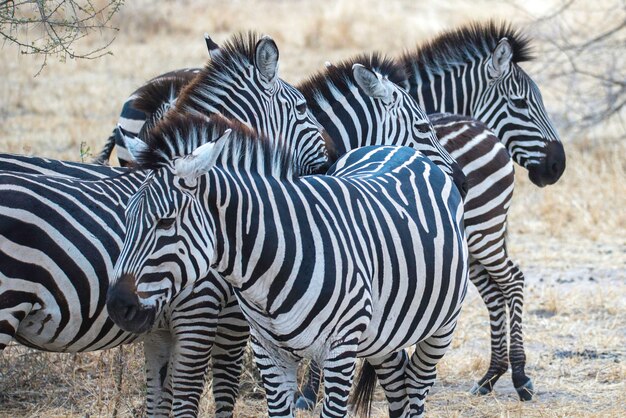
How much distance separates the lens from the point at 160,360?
15.2 ft

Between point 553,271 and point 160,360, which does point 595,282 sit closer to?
point 553,271

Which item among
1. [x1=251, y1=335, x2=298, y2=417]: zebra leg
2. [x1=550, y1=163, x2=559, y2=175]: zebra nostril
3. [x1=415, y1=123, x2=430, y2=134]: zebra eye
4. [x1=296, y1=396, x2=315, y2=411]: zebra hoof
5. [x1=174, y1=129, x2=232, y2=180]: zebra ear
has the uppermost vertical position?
[x1=550, y1=163, x2=559, y2=175]: zebra nostril

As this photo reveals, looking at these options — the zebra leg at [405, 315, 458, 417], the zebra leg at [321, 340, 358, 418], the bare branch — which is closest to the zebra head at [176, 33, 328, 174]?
the bare branch

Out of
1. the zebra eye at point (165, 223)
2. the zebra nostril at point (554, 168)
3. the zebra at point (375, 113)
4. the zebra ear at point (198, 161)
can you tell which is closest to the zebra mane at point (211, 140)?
the zebra ear at point (198, 161)

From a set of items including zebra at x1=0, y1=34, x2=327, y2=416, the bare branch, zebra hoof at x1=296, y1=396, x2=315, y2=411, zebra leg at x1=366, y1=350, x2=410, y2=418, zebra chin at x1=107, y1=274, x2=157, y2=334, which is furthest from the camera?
zebra hoof at x1=296, y1=396, x2=315, y2=411

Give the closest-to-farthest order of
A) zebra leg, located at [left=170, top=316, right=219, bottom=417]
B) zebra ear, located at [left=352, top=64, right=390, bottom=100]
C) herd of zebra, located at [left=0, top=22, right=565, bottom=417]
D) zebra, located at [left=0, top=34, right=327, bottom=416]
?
1. herd of zebra, located at [left=0, top=22, right=565, bottom=417]
2. zebra, located at [left=0, top=34, right=327, bottom=416]
3. zebra leg, located at [left=170, top=316, right=219, bottom=417]
4. zebra ear, located at [left=352, top=64, right=390, bottom=100]

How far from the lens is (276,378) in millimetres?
3896

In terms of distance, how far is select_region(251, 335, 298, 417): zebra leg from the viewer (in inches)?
152

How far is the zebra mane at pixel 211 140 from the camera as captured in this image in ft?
11.6

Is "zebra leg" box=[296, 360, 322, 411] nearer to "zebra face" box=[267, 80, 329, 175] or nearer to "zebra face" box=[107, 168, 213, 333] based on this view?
"zebra face" box=[267, 80, 329, 175]

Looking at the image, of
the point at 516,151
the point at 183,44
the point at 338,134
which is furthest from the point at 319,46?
the point at 338,134

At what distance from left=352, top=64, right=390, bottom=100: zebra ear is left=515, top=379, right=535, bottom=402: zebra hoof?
2092mm

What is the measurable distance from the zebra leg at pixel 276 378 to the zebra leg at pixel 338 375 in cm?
21

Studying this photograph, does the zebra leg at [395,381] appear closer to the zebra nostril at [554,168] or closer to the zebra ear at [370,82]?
the zebra ear at [370,82]
